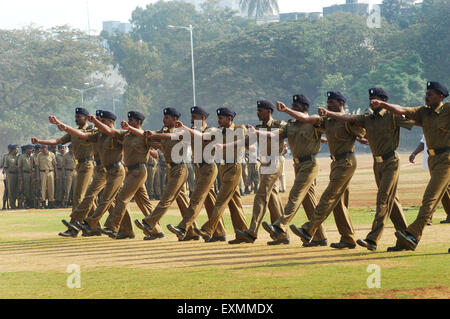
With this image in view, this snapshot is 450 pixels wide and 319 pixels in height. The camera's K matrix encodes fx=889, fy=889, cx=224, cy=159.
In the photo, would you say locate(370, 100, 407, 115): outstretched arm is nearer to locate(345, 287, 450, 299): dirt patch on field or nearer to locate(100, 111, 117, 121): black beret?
locate(345, 287, 450, 299): dirt patch on field

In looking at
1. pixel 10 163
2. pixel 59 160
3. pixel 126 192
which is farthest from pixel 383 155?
pixel 10 163

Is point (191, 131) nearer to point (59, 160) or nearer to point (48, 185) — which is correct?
point (48, 185)

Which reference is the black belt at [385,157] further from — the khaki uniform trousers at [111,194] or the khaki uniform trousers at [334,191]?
the khaki uniform trousers at [111,194]

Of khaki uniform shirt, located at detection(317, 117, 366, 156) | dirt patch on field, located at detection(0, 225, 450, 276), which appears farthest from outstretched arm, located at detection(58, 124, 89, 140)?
khaki uniform shirt, located at detection(317, 117, 366, 156)

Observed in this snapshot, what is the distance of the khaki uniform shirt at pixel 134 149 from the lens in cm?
1378

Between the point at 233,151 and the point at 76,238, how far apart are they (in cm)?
368

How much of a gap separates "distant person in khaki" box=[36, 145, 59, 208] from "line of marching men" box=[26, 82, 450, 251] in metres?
9.18

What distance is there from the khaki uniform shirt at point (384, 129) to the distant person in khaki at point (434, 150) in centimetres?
26

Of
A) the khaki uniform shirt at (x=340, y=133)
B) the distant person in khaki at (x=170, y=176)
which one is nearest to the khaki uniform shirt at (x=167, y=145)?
the distant person in khaki at (x=170, y=176)

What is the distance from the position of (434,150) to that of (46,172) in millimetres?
15786

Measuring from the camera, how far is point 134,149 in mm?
13805

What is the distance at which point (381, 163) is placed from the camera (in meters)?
10.9

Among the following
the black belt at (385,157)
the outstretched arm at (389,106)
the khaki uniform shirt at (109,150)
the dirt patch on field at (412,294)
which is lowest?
the dirt patch on field at (412,294)

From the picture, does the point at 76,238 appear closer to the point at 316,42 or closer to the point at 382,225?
the point at 382,225
